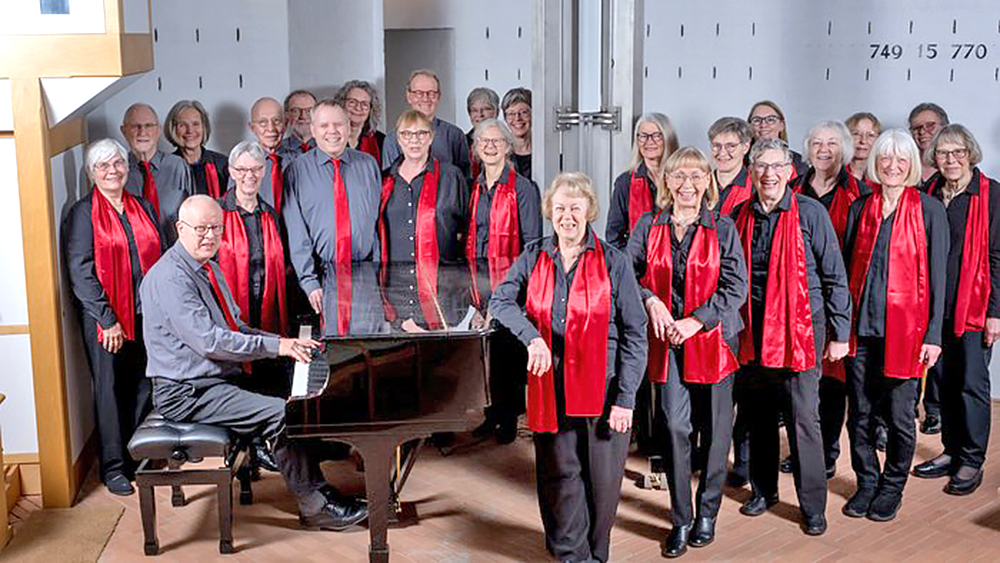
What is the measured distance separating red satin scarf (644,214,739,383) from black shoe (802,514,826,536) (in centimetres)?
81

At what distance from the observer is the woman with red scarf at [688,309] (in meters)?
5.00

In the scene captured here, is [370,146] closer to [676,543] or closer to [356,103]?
[356,103]

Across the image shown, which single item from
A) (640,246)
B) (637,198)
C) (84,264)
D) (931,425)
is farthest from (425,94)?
(931,425)

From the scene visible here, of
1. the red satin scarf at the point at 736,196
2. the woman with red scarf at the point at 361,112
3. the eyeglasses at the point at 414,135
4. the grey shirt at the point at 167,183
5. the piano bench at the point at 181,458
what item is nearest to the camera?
the piano bench at the point at 181,458

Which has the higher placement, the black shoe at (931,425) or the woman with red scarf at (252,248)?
the woman with red scarf at (252,248)

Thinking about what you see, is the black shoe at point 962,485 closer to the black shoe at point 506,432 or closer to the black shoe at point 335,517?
the black shoe at point 506,432

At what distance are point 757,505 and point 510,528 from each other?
1.11 meters

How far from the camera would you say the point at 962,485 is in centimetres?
588

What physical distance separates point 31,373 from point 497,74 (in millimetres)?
4023

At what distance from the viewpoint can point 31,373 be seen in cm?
575

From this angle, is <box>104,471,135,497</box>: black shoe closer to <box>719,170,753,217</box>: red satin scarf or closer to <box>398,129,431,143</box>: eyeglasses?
<box>398,129,431,143</box>: eyeglasses

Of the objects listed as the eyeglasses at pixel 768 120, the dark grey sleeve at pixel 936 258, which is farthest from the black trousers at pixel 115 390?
the dark grey sleeve at pixel 936 258

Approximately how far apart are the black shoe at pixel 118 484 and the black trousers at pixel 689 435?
8.33 feet

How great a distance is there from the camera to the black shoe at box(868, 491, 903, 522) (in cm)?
556
